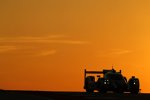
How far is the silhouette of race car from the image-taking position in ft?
204

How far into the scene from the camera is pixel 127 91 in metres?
64.2

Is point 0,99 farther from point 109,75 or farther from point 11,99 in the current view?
point 109,75

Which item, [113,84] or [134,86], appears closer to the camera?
[113,84]

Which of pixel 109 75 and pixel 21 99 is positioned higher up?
pixel 109 75

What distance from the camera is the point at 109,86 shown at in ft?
206

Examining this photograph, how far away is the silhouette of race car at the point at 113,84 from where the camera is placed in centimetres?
6225

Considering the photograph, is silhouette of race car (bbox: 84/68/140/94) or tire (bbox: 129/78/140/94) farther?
tire (bbox: 129/78/140/94)

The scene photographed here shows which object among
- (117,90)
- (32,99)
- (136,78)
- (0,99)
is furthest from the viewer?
(136,78)

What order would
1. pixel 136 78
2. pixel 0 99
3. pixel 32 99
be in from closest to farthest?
pixel 0 99 → pixel 32 99 → pixel 136 78

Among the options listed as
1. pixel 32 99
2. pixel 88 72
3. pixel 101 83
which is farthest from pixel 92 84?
pixel 32 99

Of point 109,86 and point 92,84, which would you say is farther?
point 92,84

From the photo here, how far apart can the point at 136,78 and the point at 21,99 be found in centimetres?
3975

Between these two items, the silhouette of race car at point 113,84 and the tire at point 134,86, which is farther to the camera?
the tire at point 134,86

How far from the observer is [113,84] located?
62.3 metres
